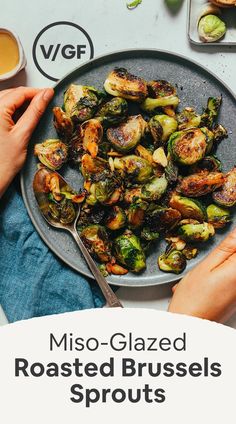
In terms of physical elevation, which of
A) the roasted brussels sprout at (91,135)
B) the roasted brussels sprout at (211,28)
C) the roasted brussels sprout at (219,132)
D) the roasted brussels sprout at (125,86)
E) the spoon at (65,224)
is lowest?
the spoon at (65,224)

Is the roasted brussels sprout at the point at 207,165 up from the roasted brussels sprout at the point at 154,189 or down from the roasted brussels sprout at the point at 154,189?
up


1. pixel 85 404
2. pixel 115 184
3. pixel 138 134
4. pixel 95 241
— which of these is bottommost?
pixel 85 404

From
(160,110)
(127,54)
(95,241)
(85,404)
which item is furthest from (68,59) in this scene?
(85,404)

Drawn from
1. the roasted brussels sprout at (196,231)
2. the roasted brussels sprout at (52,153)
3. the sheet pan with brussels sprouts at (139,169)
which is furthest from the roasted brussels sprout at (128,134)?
the roasted brussels sprout at (196,231)

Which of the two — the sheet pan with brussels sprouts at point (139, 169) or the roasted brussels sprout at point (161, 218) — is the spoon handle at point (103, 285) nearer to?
the sheet pan with brussels sprouts at point (139, 169)

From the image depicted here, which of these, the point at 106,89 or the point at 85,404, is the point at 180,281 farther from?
the point at 106,89

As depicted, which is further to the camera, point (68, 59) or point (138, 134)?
point (68, 59)

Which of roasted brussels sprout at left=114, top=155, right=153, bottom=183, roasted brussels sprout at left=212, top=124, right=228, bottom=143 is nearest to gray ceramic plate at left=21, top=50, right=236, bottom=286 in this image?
roasted brussels sprout at left=212, top=124, right=228, bottom=143

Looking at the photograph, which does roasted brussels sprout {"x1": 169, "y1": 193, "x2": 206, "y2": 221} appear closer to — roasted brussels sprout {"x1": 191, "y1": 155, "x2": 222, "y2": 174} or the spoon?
roasted brussels sprout {"x1": 191, "y1": 155, "x2": 222, "y2": 174}
